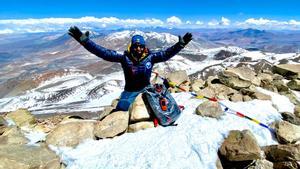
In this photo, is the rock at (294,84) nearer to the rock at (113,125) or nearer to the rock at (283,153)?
the rock at (283,153)

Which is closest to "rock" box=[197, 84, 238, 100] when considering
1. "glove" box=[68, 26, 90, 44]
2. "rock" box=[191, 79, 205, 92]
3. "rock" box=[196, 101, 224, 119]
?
"rock" box=[191, 79, 205, 92]

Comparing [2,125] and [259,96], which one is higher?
[259,96]

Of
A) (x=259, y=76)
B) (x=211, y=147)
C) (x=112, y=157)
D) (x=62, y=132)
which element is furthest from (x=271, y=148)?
(x=259, y=76)

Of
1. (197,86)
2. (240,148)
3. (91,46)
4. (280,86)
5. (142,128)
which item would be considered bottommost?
(197,86)

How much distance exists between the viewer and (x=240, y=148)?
13477 millimetres

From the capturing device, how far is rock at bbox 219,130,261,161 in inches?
523

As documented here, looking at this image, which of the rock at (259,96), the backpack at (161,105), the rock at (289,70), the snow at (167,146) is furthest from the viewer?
the rock at (289,70)

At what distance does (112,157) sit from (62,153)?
2.59 metres

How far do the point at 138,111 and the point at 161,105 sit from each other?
4.18ft

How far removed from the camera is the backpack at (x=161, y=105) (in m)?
17.0

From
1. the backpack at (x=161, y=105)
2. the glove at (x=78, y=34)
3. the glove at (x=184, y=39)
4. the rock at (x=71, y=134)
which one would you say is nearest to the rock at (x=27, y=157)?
the rock at (x=71, y=134)

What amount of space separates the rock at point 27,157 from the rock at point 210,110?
25.7ft

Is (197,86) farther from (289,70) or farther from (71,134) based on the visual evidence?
(71,134)

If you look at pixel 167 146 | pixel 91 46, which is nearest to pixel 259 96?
pixel 167 146
